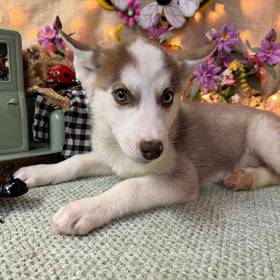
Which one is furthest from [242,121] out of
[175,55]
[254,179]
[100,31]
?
[100,31]

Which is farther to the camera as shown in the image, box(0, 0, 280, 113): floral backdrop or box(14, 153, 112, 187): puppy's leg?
box(0, 0, 280, 113): floral backdrop

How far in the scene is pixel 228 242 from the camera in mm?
1092

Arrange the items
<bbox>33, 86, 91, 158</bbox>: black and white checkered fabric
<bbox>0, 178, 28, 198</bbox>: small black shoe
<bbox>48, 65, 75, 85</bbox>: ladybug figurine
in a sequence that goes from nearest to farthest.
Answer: <bbox>0, 178, 28, 198</bbox>: small black shoe < <bbox>33, 86, 91, 158</bbox>: black and white checkered fabric < <bbox>48, 65, 75, 85</bbox>: ladybug figurine

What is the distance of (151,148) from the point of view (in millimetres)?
1114

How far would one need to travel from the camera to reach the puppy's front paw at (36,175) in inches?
58.5

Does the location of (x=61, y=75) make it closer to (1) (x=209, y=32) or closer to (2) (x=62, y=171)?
(2) (x=62, y=171)

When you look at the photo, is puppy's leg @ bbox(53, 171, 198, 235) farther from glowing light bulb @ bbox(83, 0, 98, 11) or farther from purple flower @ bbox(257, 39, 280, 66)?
glowing light bulb @ bbox(83, 0, 98, 11)

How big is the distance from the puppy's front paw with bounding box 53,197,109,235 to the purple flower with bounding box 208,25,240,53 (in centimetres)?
180

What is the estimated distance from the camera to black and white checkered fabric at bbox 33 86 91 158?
181cm

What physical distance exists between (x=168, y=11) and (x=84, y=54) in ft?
4.57

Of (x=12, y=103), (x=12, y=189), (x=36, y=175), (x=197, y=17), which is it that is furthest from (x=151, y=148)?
(x=197, y=17)

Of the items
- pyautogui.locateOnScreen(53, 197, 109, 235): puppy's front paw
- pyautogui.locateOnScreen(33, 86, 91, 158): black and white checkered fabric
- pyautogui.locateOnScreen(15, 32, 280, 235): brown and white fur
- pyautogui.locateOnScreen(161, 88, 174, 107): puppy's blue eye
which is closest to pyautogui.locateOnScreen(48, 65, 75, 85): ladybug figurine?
pyautogui.locateOnScreen(33, 86, 91, 158): black and white checkered fabric

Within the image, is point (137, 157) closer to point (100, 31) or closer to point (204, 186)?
point (204, 186)

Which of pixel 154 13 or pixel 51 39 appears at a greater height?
pixel 154 13
